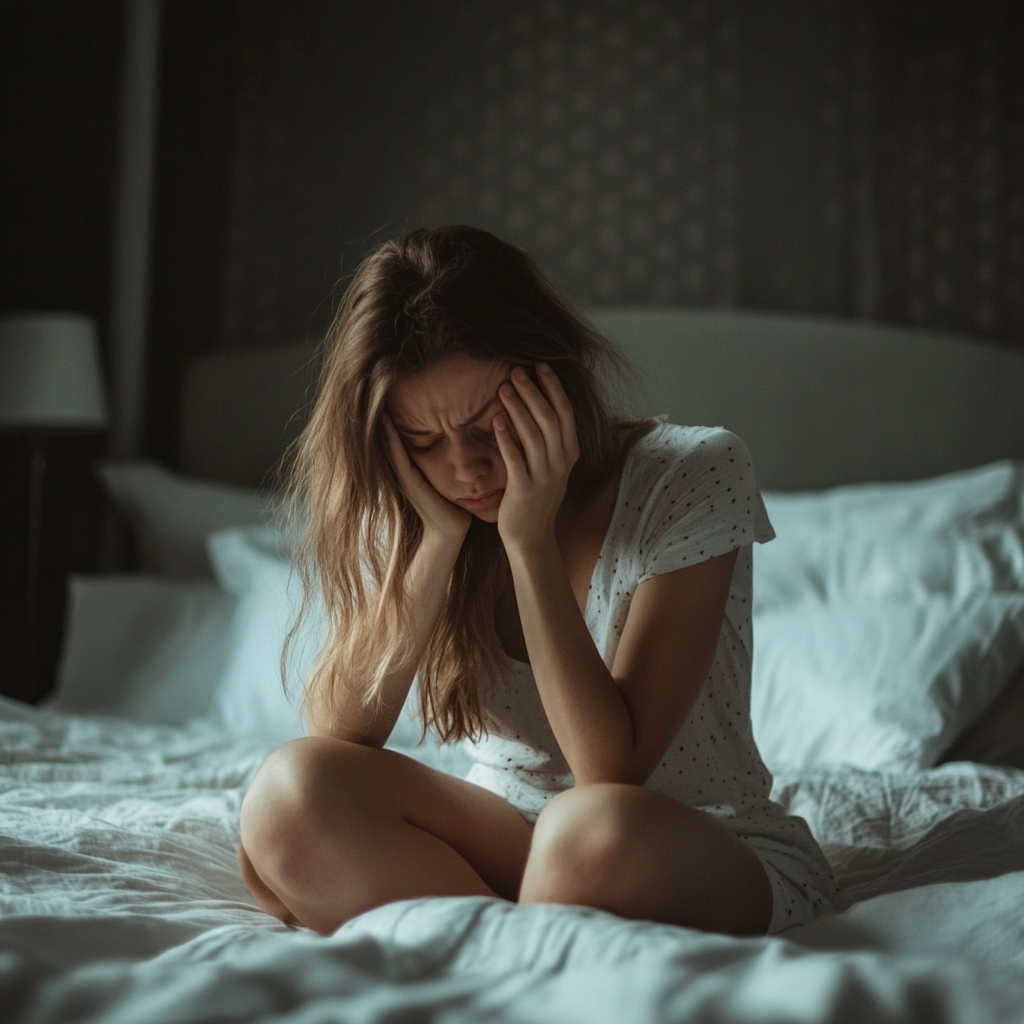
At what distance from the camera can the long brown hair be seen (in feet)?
3.83

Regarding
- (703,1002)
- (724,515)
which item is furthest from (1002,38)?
(703,1002)

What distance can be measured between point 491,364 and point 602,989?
67cm

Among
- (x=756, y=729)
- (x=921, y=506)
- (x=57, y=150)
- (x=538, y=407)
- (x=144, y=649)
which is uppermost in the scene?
(x=57, y=150)

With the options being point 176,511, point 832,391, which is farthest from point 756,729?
point 176,511

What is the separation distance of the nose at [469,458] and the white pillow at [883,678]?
73cm

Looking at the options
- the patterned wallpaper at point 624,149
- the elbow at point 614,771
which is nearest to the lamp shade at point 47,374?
the patterned wallpaper at point 624,149

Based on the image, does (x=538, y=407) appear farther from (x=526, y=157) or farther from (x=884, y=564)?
(x=526, y=157)

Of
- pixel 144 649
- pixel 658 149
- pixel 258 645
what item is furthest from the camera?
pixel 658 149

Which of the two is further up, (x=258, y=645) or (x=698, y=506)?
(x=698, y=506)

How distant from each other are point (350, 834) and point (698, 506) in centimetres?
47

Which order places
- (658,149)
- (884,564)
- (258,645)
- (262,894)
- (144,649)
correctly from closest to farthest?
(262,894)
(884,564)
(258,645)
(144,649)
(658,149)

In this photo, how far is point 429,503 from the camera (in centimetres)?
127

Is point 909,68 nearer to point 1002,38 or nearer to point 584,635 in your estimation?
point 1002,38

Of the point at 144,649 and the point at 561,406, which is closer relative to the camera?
the point at 561,406
